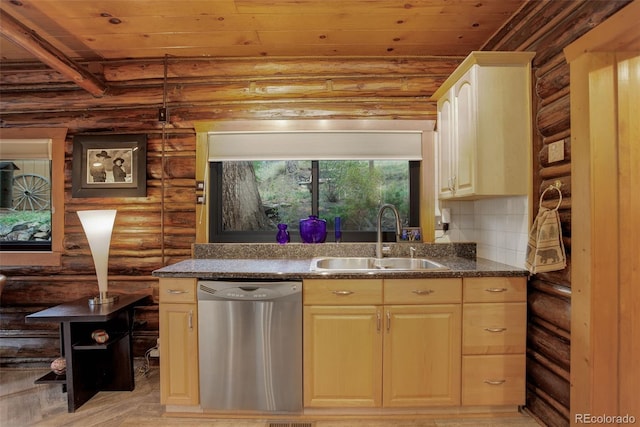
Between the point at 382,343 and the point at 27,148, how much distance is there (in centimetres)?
314

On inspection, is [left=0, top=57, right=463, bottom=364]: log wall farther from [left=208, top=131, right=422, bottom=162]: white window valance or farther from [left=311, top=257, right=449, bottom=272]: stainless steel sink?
[left=311, top=257, right=449, bottom=272]: stainless steel sink

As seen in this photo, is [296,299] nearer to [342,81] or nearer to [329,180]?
[329,180]

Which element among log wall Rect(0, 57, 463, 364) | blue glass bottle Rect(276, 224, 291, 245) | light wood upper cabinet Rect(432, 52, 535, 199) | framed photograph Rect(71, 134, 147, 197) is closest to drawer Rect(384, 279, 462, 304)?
light wood upper cabinet Rect(432, 52, 535, 199)

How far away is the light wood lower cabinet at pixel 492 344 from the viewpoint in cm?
190

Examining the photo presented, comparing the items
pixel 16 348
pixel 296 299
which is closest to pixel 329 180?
pixel 296 299

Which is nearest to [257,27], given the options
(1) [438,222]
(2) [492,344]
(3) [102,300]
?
(1) [438,222]

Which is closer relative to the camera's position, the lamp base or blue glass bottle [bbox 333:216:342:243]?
the lamp base

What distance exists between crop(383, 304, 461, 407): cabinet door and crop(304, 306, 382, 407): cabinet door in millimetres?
75

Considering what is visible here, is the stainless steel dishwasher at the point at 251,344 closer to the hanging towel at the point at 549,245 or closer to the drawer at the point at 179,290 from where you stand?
the drawer at the point at 179,290

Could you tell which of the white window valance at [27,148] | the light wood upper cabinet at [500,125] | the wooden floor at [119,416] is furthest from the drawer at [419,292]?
the white window valance at [27,148]

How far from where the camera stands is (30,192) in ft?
9.07

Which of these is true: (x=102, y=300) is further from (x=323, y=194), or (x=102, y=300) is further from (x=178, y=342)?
(x=323, y=194)

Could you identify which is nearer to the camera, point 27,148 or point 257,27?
point 257,27

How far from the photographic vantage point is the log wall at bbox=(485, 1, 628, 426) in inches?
66.6
